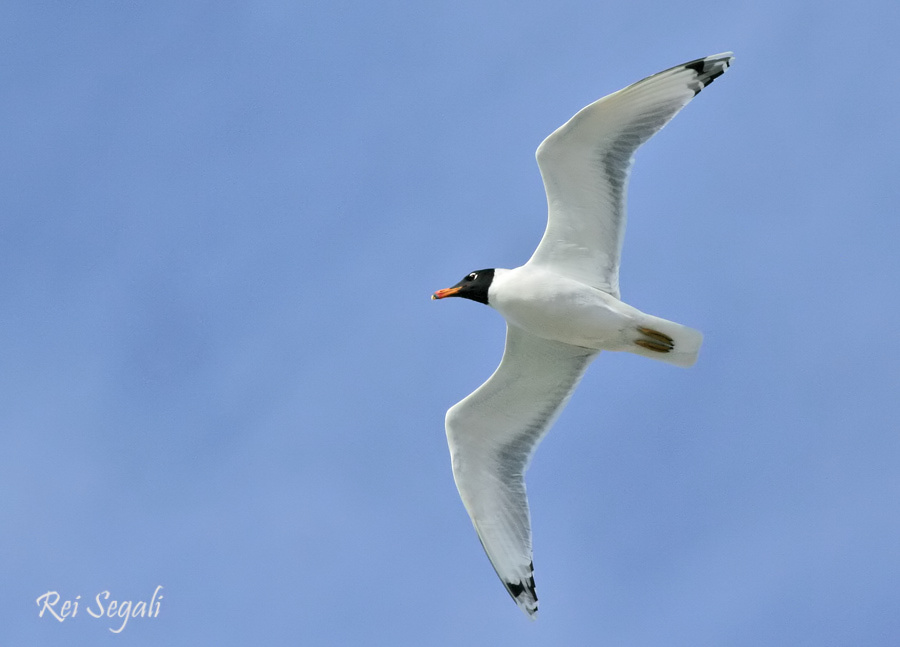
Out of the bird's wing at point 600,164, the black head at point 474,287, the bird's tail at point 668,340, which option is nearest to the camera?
the bird's wing at point 600,164

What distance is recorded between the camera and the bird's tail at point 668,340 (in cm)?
1112

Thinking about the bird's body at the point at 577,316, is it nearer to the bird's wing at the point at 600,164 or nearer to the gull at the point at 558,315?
the gull at the point at 558,315

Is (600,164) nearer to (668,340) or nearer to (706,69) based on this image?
(706,69)

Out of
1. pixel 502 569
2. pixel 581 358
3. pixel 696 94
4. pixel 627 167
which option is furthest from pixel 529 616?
pixel 696 94

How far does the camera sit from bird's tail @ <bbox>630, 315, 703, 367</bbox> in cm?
1112

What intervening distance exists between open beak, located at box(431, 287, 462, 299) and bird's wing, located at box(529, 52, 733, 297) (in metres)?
0.96

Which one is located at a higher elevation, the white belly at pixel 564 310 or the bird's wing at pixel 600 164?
the bird's wing at pixel 600 164

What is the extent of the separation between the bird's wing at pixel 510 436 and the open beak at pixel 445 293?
0.68 meters

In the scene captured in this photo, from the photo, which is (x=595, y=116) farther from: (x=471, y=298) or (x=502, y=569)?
(x=502, y=569)

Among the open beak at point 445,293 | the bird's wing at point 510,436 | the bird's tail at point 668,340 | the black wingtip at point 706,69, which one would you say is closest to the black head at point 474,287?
the open beak at point 445,293

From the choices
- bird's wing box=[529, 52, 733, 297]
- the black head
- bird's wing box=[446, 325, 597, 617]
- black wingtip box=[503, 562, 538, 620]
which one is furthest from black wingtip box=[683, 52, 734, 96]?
black wingtip box=[503, 562, 538, 620]

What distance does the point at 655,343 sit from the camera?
11.3 m

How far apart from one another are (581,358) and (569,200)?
5.52 feet

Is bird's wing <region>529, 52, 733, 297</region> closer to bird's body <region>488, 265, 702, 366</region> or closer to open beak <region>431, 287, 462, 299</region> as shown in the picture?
bird's body <region>488, 265, 702, 366</region>
